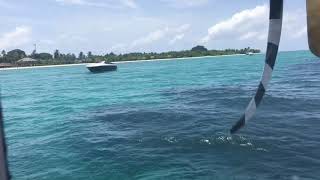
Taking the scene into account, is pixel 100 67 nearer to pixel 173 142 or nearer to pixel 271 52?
pixel 173 142

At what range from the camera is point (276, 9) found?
3.94 metres

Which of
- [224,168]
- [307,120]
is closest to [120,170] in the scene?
[224,168]

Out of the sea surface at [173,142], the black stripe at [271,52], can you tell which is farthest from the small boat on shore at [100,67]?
the black stripe at [271,52]

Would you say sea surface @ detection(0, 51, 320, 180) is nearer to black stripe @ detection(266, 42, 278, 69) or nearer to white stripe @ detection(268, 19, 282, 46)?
black stripe @ detection(266, 42, 278, 69)

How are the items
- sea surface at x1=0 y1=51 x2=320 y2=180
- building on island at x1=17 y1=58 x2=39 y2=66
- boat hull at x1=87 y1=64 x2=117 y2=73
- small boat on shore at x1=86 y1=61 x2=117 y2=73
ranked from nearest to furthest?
1. sea surface at x1=0 y1=51 x2=320 y2=180
2. small boat on shore at x1=86 y1=61 x2=117 y2=73
3. boat hull at x1=87 y1=64 x2=117 y2=73
4. building on island at x1=17 y1=58 x2=39 y2=66

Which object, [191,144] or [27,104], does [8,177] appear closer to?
[191,144]

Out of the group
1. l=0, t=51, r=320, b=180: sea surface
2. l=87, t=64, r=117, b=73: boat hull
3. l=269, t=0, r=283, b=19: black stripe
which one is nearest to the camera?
l=269, t=0, r=283, b=19: black stripe

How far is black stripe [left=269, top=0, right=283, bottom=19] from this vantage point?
3.92m

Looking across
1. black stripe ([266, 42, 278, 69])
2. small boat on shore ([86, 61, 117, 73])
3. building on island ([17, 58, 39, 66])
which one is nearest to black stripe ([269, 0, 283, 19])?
black stripe ([266, 42, 278, 69])

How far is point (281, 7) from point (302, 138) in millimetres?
16364

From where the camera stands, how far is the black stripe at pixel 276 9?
3924 millimetres

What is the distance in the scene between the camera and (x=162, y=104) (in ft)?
109

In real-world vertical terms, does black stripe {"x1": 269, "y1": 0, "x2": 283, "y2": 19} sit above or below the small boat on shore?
above

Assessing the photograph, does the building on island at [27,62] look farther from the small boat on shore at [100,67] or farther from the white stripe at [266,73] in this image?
the white stripe at [266,73]
